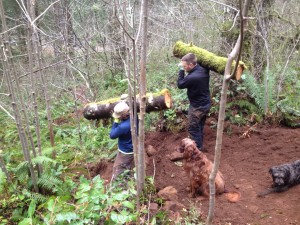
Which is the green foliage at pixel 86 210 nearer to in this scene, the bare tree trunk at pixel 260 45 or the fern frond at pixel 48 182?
the fern frond at pixel 48 182

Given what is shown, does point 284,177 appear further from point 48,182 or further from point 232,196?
point 48,182

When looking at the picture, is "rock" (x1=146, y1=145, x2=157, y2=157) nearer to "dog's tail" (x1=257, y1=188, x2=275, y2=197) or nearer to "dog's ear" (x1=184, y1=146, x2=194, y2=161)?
"dog's ear" (x1=184, y1=146, x2=194, y2=161)

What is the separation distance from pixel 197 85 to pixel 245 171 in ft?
6.21

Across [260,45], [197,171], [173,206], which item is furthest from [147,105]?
[260,45]

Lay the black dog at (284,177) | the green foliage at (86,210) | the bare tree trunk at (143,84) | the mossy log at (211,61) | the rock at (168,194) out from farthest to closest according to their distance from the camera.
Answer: the mossy log at (211,61) < the black dog at (284,177) < the rock at (168,194) < the bare tree trunk at (143,84) < the green foliage at (86,210)

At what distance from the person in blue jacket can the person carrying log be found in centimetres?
159

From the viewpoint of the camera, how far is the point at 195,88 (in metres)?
5.80

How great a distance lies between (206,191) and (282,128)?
3.23 m

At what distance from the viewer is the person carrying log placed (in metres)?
5.71

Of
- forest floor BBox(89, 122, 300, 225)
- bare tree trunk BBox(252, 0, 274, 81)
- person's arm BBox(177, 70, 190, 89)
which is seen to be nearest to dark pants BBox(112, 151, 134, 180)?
forest floor BBox(89, 122, 300, 225)

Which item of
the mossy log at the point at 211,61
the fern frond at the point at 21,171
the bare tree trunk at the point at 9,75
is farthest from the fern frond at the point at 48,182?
the mossy log at the point at 211,61

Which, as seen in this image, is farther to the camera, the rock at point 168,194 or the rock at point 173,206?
the rock at point 168,194

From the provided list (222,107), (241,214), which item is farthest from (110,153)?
(222,107)

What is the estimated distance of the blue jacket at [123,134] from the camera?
4.72m
